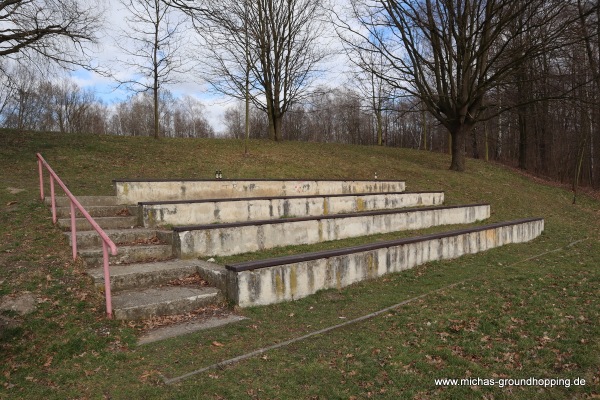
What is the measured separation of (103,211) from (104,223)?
788 millimetres

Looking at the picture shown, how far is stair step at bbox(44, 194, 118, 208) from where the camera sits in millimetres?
8056

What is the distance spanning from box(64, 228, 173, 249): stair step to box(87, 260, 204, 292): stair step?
770 mm

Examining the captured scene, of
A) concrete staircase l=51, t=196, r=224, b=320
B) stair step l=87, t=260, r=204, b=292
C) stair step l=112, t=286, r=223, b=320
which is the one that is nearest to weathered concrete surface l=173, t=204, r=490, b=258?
concrete staircase l=51, t=196, r=224, b=320

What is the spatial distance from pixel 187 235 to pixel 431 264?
16.1 ft

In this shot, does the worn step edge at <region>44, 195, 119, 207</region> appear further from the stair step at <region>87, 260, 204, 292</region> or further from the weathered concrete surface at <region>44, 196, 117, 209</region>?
the stair step at <region>87, 260, 204, 292</region>

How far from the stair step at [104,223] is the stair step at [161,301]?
7.78 ft

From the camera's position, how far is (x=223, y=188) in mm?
10484

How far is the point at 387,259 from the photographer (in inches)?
288

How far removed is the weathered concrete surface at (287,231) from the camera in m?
6.67

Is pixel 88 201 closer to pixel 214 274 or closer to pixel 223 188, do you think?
pixel 223 188

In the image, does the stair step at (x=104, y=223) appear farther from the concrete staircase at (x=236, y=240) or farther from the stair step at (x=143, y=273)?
the stair step at (x=143, y=273)

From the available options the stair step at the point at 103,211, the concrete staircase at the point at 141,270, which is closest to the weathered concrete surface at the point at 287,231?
the concrete staircase at the point at 141,270

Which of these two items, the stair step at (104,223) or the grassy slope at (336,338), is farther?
the stair step at (104,223)

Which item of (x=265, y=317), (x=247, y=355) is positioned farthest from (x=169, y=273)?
(x=247, y=355)
